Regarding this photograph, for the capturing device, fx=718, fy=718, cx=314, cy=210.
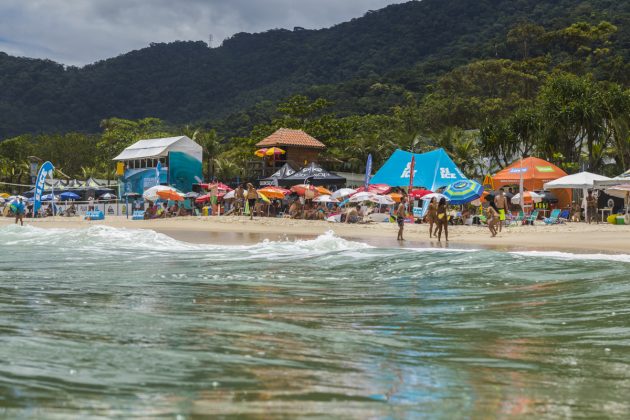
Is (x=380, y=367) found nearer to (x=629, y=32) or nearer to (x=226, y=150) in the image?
(x=226, y=150)

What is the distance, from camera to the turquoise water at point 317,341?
16.1 ft

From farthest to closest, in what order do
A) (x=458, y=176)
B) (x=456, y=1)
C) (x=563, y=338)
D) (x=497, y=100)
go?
1. (x=456, y=1)
2. (x=497, y=100)
3. (x=458, y=176)
4. (x=563, y=338)

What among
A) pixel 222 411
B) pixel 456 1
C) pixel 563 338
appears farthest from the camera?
pixel 456 1

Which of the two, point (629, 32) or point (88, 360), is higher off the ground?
point (629, 32)

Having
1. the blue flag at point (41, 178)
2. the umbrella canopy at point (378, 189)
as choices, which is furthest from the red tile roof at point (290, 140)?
the blue flag at point (41, 178)

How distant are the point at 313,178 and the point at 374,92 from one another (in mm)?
55238

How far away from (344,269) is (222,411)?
972cm

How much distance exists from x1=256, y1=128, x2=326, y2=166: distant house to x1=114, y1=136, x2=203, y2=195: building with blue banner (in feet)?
19.6

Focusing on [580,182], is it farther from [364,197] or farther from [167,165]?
[167,165]

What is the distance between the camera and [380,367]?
19.2 feet

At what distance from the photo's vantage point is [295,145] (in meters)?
53.5

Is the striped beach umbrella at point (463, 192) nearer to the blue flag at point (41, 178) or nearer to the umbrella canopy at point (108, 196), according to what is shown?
the blue flag at point (41, 178)

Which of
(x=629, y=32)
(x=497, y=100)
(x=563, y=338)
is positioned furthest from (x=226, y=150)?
(x=563, y=338)

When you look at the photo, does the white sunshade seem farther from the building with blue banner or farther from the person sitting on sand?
the building with blue banner
